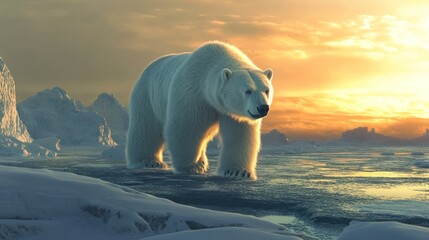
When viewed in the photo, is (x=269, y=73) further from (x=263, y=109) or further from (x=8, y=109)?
(x=8, y=109)

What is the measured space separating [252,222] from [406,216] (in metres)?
1.47

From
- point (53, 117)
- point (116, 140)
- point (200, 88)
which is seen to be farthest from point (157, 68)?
point (116, 140)

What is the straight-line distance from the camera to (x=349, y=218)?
3.86 meters

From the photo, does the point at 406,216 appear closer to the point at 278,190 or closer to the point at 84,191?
the point at 278,190

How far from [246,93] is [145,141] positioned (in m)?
3.05

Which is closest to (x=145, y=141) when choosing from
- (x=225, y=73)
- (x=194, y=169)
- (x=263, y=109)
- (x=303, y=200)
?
(x=194, y=169)

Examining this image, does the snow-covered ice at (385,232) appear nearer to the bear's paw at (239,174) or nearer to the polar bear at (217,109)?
the polar bear at (217,109)

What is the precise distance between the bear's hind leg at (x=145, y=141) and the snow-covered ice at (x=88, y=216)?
18.7 feet

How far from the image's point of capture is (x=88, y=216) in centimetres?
312

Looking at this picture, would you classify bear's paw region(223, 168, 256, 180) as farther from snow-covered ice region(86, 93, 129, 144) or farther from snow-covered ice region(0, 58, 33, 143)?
snow-covered ice region(86, 93, 129, 144)

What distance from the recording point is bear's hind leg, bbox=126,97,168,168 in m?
9.02

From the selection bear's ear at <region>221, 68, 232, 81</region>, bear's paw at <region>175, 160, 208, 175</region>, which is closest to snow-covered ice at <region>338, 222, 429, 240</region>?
bear's ear at <region>221, 68, 232, 81</region>

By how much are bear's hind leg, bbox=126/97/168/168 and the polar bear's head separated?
98.1 inches

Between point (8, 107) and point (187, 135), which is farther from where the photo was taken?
point (8, 107)
